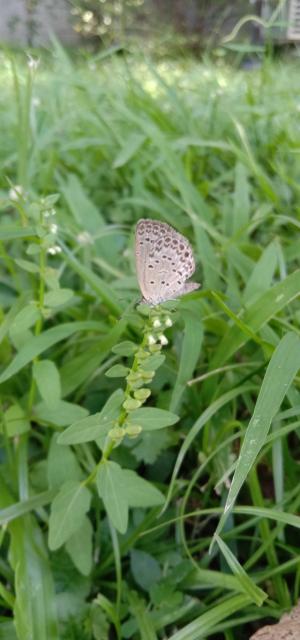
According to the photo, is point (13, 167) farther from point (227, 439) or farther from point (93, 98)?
point (227, 439)

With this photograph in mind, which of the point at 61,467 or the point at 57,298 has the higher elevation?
the point at 57,298

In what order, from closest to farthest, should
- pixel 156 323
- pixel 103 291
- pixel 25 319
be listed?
1. pixel 156 323
2. pixel 25 319
3. pixel 103 291

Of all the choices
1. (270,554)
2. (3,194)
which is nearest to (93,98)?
(3,194)

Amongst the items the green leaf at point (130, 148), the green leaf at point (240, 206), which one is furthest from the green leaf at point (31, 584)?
the green leaf at point (130, 148)

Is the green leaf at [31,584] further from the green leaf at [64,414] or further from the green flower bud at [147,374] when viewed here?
the green flower bud at [147,374]

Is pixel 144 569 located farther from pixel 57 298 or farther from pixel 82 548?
pixel 57 298

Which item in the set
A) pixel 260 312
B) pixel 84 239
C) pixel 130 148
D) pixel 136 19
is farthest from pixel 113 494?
pixel 136 19

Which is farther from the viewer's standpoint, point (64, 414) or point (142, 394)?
point (64, 414)
